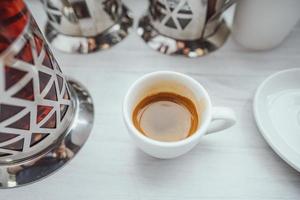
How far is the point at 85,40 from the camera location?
1.02ft

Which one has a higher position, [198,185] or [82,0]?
[82,0]

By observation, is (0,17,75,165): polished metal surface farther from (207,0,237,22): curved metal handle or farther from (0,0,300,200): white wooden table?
(207,0,237,22): curved metal handle

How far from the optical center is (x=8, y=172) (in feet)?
0.78

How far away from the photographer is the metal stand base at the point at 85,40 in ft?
1.01

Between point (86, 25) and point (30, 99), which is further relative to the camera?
point (86, 25)

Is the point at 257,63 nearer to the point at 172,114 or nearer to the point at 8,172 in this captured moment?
the point at 172,114

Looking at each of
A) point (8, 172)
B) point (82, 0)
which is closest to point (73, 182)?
point (8, 172)

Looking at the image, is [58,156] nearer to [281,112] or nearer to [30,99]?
[30,99]

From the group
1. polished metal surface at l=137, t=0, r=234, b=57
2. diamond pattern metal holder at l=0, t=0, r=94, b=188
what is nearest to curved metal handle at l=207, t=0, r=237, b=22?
polished metal surface at l=137, t=0, r=234, b=57

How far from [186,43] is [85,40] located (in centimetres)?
10

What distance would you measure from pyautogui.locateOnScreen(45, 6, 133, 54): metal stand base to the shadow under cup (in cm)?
9

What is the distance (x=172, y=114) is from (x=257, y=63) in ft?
0.35

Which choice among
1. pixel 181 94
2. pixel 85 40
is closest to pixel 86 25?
pixel 85 40

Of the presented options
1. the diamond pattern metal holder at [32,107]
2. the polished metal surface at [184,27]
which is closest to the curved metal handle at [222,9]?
the polished metal surface at [184,27]
